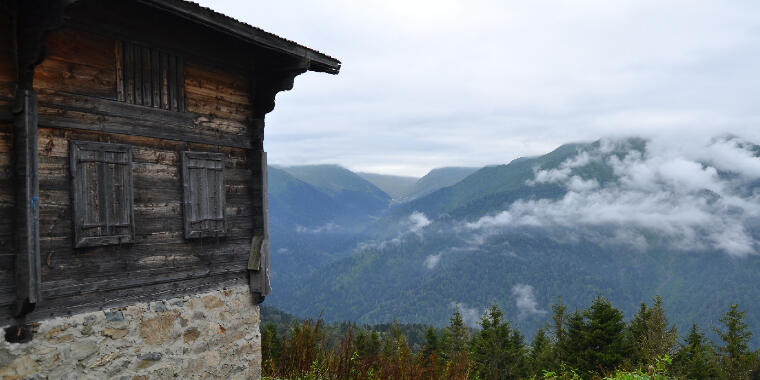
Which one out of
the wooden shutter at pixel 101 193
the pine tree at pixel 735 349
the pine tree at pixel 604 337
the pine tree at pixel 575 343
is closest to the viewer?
the wooden shutter at pixel 101 193

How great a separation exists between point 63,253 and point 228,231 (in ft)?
7.97

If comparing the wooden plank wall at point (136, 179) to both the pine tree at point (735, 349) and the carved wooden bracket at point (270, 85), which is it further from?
the pine tree at point (735, 349)

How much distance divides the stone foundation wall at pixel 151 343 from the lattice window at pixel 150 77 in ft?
8.57

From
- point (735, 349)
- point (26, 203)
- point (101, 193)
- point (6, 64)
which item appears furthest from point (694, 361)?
point (6, 64)

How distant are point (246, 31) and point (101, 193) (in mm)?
2763

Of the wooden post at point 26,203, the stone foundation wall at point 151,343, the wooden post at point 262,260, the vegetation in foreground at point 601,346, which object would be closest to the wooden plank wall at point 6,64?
the wooden post at point 26,203

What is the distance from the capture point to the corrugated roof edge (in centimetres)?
618

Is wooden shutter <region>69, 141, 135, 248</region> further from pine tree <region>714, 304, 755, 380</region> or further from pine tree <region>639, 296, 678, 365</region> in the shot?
pine tree <region>714, 304, 755, 380</region>

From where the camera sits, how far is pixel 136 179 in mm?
6645

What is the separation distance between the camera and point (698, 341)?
39.6 m

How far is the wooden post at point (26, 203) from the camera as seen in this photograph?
17.8 feet

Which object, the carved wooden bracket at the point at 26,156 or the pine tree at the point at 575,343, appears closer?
the carved wooden bracket at the point at 26,156

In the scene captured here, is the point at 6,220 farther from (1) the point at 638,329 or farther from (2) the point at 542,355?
(2) the point at 542,355

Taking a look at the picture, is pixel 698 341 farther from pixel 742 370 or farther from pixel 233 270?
pixel 233 270
